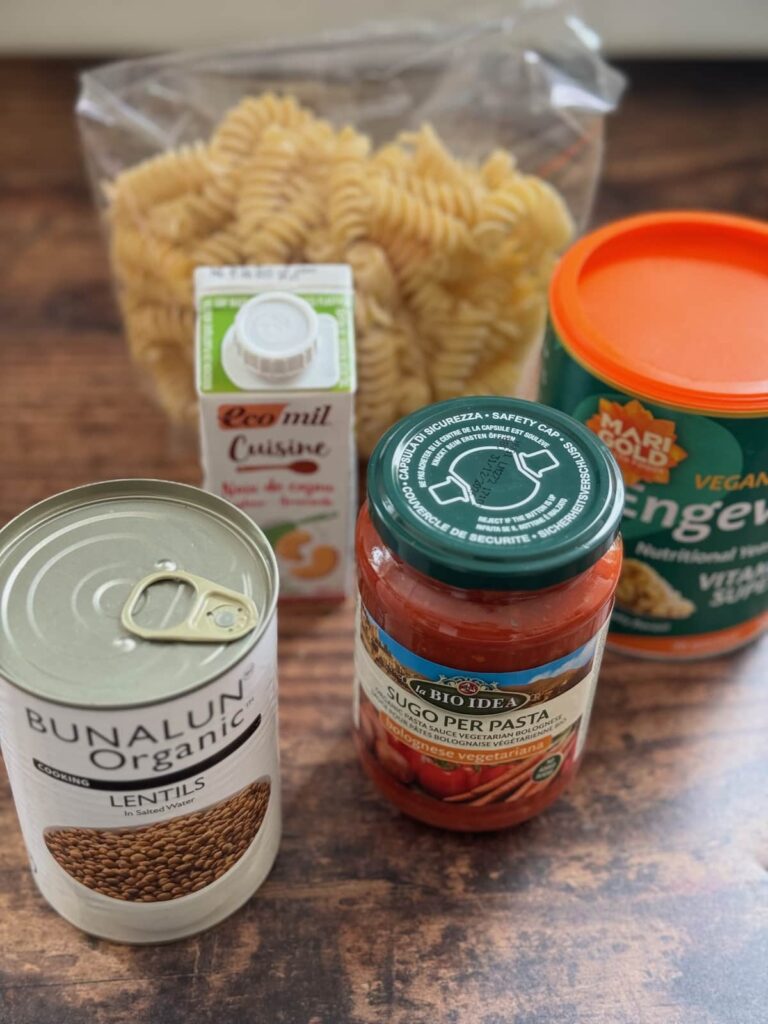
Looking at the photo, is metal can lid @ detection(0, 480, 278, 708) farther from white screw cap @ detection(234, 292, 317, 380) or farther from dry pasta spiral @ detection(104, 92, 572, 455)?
dry pasta spiral @ detection(104, 92, 572, 455)

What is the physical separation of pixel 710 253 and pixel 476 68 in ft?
1.08

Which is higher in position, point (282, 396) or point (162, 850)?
point (282, 396)

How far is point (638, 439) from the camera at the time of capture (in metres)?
0.78

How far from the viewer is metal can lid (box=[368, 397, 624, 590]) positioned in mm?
622

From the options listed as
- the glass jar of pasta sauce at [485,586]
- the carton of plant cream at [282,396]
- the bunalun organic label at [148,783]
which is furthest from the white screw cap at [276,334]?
the bunalun organic label at [148,783]

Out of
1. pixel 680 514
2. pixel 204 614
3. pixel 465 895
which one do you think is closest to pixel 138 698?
pixel 204 614

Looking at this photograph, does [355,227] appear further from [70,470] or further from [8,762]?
[8,762]

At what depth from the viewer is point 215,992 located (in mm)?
703

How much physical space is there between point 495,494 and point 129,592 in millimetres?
209

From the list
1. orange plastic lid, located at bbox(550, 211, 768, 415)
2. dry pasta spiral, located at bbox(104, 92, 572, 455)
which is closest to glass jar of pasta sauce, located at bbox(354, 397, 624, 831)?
orange plastic lid, located at bbox(550, 211, 768, 415)

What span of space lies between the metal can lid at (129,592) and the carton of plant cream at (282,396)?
167 mm

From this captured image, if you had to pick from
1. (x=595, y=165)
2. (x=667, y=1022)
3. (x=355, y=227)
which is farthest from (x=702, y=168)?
(x=667, y=1022)

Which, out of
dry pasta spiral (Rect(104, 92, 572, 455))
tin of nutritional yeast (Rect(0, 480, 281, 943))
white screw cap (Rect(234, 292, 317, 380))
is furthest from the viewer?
dry pasta spiral (Rect(104, 92, 572, 455))

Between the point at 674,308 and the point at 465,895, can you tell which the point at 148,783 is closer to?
the point at 465,895
